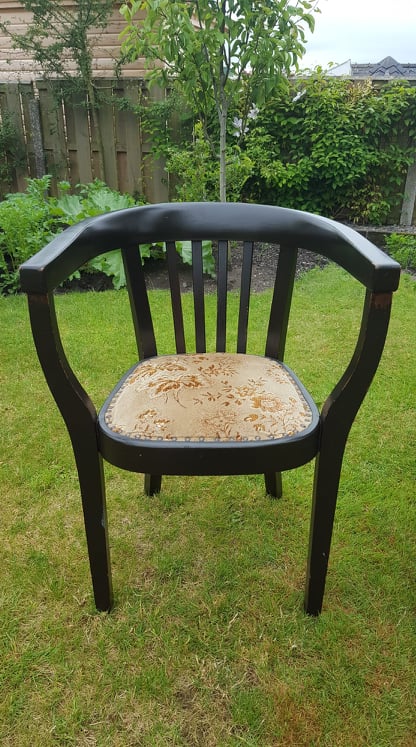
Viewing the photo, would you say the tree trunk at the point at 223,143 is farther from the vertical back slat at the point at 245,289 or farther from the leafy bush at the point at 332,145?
the vertical back slat at the point at 245,289

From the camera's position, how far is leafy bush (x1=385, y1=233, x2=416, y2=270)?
12.3ft

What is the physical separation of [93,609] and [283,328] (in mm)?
858

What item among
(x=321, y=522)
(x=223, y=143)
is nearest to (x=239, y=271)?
(x=223, y=143)

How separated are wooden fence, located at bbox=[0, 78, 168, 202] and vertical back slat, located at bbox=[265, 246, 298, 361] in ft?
11.5

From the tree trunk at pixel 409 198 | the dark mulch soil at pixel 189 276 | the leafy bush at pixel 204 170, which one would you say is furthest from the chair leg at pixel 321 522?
the tree trunk at pixel 409 198

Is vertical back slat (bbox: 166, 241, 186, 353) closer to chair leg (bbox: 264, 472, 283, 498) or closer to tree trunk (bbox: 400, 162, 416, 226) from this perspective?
chair leg (bbox: 264, 472, 283, 498)

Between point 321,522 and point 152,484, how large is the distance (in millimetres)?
660

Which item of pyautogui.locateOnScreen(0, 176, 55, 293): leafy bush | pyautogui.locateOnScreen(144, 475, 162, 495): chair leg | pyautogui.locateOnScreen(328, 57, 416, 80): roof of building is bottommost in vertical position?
pyautogui.locateOnScreen(144, 475, 162, 495): chair leg

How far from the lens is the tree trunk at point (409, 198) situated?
4637 millimetres

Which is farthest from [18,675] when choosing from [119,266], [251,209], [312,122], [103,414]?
[312,122]

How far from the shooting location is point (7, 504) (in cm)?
156

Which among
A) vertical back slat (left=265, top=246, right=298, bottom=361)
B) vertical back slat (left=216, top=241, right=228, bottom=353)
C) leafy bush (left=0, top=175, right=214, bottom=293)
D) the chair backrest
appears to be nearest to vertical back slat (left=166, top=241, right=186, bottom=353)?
the chair backrest

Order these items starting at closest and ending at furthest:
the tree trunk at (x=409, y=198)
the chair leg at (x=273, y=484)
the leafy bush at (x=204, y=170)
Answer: the chair leg at (x=273, y=484) → the leafy bush at (x=204, y=170) → the tree trunk at (x=409, y=198)

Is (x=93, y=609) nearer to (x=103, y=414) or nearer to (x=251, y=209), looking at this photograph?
(x=103, y=414)
